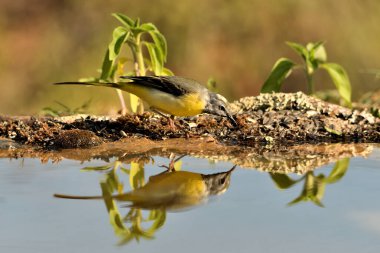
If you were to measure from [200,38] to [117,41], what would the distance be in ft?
11.8

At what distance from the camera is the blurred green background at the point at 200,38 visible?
9.47 m

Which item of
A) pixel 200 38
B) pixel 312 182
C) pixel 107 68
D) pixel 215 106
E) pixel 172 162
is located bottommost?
pixel 312 182

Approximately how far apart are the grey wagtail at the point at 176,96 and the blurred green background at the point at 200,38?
3.31 m

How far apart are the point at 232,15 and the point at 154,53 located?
3.84 metres

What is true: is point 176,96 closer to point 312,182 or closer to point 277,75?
point 312,182

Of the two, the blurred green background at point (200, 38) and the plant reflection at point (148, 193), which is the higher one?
the blurred green background at point (200, 38)

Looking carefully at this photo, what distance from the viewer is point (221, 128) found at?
238 inches

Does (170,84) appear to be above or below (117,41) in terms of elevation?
below

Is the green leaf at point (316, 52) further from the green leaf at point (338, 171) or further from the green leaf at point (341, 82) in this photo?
the green leaf at point (338, 171)

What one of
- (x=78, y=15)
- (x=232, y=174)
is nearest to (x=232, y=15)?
(x=78, y=15)

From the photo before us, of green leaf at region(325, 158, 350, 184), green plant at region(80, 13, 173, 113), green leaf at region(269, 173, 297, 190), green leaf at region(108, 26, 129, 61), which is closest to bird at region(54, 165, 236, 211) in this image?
green leaf at region(269, 173, 297, 190)

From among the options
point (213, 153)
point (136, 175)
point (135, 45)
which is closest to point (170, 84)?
point (213, 153)

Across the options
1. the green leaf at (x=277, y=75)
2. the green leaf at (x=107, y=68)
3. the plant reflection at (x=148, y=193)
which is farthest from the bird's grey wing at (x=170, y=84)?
the green leaf at (x=277, y=75)

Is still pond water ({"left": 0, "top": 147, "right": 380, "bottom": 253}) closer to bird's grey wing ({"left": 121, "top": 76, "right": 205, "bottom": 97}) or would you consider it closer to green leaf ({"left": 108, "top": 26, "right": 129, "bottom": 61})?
bird's grey wing ({"left": 121, "top": 76, "right": 205, "bottom": 97})
